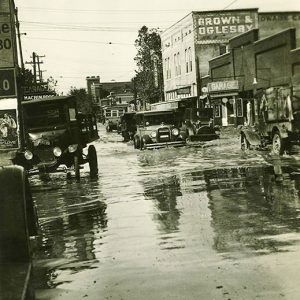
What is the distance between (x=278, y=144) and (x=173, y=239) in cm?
1328

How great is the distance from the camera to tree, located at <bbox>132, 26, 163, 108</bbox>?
6950 cm

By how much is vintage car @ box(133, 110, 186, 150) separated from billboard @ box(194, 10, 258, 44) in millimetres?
21424

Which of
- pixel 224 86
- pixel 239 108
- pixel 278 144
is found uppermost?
pixel 224 86

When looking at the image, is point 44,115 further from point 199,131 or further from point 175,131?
point 199,131

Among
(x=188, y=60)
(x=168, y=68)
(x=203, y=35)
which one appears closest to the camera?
(x=203, y=35)

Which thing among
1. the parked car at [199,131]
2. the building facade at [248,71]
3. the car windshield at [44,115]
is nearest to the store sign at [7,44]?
the car windshield at [44,115]

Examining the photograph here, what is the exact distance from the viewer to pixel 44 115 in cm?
1555

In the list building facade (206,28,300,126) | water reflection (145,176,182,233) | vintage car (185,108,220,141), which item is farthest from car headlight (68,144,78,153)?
vintage car (185,108,220,141)

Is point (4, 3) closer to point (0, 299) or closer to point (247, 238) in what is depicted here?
point (247, 238)

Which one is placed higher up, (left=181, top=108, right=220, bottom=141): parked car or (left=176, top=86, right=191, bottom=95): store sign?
(left=176, top=86, right=191, bottom=95): store sign

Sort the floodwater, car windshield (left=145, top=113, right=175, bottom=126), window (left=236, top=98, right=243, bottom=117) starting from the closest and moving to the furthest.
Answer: the floodwater
car windshield (left=145, top=113, right=175, bottom=126)
window (left=236, top=98, right=243, bottom=117)

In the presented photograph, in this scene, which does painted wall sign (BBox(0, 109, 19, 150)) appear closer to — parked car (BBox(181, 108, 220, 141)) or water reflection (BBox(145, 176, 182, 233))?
water reflection (BBox(145, 176, 182, 233))

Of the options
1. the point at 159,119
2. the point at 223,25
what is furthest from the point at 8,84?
the point at 223,25

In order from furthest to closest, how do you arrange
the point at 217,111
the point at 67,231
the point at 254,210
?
the point at 217,111
the point at 254,210
the point at 67,231
